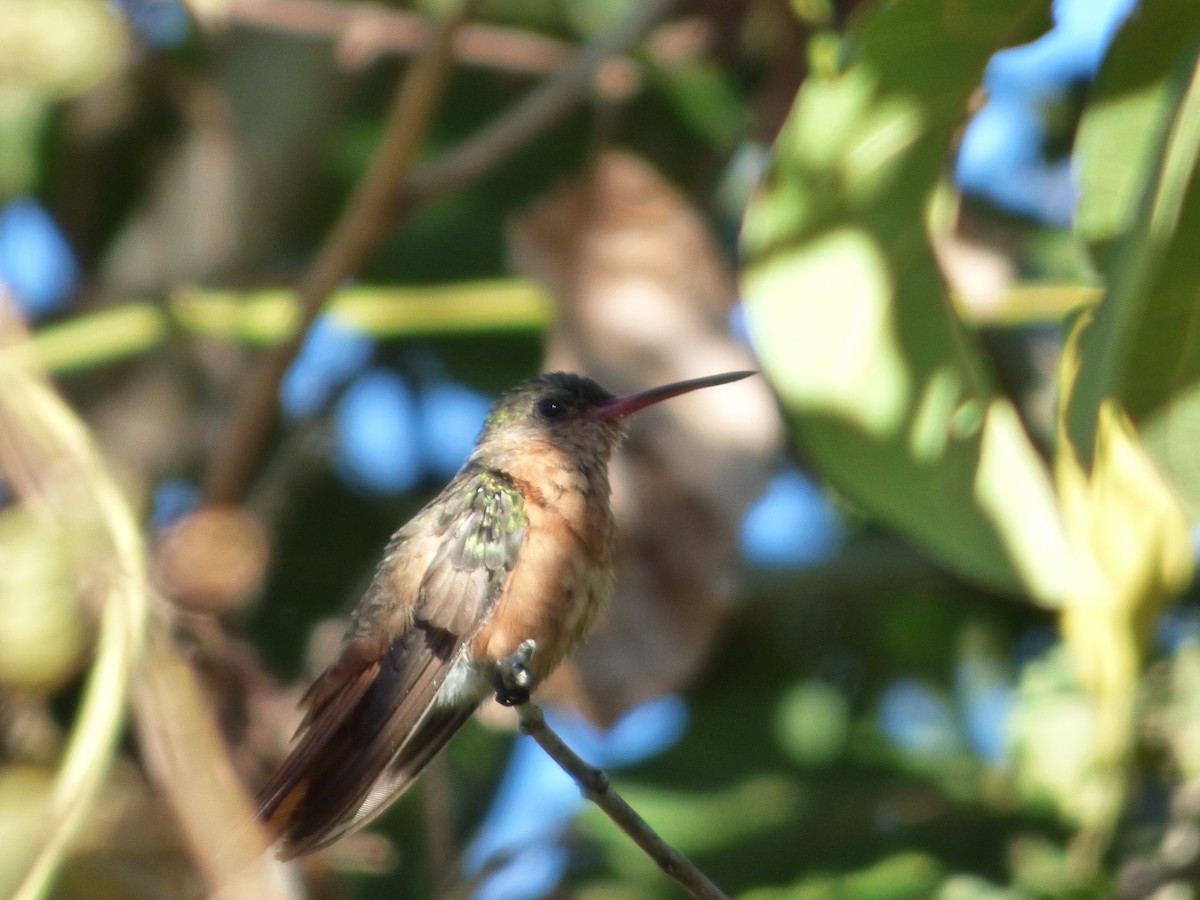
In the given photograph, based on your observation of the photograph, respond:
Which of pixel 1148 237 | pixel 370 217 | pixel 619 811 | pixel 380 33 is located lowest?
pixel 619 811

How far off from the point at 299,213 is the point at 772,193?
255 cm

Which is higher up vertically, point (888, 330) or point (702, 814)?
point (888, 330)

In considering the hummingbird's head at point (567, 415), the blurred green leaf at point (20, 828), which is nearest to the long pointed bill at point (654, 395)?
the hummingbird's head at point (567, 415)

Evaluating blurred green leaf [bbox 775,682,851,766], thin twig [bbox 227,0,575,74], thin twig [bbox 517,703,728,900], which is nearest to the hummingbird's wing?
thin twig [bbox 517,703,728,900]

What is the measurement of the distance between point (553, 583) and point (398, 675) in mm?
292

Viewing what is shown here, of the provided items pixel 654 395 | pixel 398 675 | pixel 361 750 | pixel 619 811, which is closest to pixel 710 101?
pixel 654 395

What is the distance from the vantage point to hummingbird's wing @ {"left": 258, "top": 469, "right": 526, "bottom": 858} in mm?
2416

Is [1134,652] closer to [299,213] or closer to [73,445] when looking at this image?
[73,445]

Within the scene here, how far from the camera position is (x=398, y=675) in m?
2.51

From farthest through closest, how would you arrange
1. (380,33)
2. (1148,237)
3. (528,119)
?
(380,33) → (528,119) → (1148,237)

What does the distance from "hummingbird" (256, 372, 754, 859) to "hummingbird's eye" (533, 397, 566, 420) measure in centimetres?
21

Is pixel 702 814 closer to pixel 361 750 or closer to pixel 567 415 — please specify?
pixel 567 415

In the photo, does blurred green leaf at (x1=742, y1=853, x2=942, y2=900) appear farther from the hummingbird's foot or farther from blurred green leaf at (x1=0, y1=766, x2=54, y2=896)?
blurred green leaf at (x1=0, y1=766, x2=54, y2=896)

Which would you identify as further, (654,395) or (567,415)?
(567,415)
